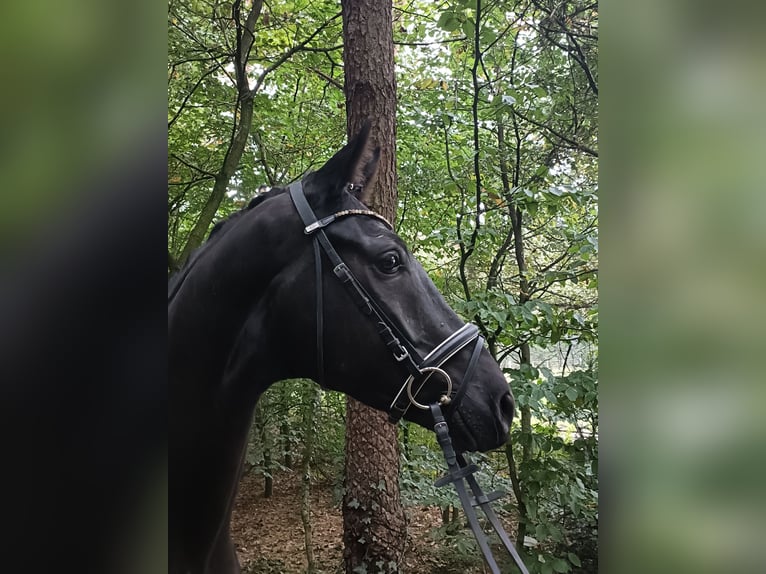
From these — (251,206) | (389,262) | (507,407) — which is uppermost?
(251,206)

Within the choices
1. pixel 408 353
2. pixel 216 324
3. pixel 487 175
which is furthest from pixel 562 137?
pixel 216 324

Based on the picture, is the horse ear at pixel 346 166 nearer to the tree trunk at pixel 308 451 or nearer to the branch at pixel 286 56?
the branch at pixel 286 56

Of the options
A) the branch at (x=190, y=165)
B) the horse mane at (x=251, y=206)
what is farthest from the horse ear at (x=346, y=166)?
the branch at (x=190, y=165)

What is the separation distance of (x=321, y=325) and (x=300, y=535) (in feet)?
5.11

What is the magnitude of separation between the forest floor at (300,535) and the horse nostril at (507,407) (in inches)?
46.0

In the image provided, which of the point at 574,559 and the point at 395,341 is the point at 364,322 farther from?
the point at 574,559

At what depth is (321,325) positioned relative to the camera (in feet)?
4.07

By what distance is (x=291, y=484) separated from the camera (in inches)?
96.3

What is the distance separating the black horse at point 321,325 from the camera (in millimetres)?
1245

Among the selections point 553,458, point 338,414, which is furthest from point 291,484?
point 553,458
